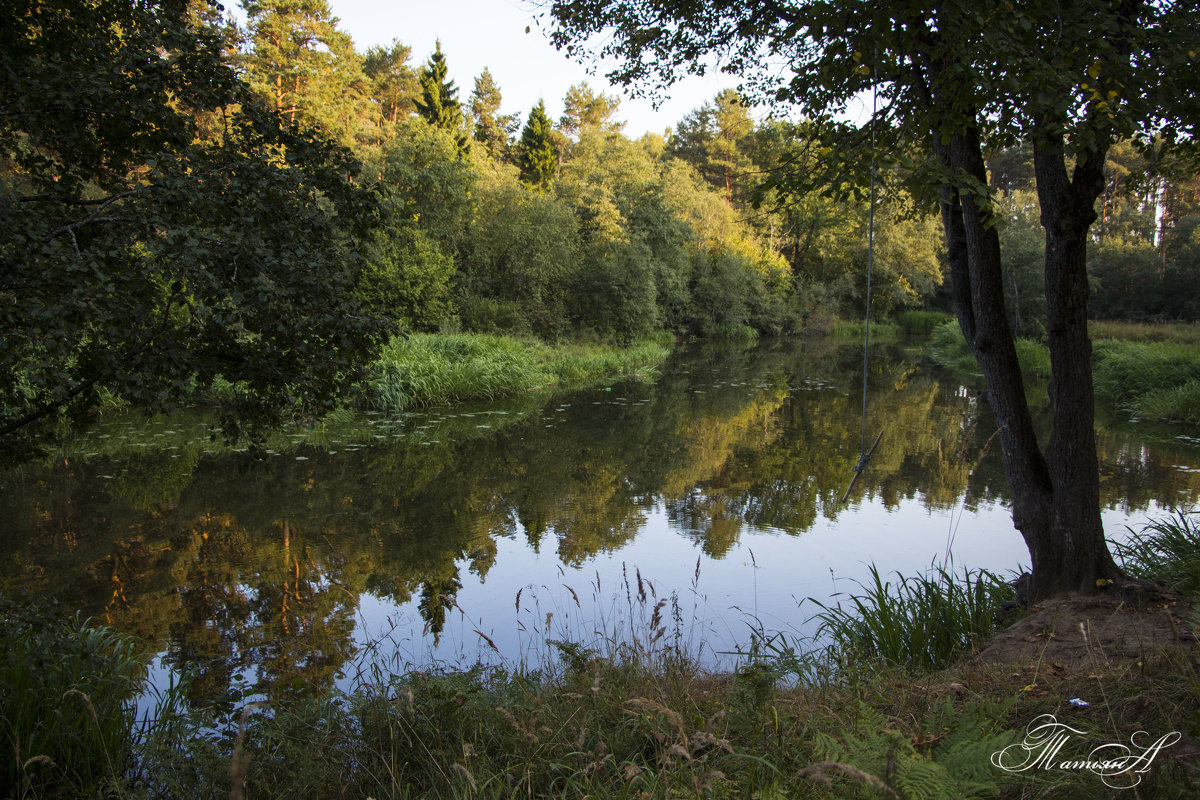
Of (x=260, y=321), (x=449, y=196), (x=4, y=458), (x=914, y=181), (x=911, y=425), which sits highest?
(x=449, y=196)

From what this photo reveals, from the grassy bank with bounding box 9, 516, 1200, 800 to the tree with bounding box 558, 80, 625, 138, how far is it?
50.1 m

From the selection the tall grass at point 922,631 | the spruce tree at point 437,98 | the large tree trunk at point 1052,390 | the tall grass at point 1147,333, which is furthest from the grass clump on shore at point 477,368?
the spruce tree at point 437,98

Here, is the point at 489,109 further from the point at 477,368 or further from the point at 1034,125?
the point at 1034,125

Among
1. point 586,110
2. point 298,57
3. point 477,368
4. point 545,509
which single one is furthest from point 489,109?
point 545,509

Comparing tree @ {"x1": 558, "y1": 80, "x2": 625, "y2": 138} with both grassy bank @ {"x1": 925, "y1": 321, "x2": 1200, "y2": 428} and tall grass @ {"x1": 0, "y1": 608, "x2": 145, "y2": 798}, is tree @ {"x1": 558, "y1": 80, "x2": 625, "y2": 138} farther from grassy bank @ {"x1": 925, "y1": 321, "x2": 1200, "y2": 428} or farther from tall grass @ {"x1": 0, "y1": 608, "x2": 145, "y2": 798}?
tall grass @ {"x1": 0, "y1": 608, "x2": 145, "y2": 798}

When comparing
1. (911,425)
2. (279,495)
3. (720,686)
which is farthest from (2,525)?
(911,425)

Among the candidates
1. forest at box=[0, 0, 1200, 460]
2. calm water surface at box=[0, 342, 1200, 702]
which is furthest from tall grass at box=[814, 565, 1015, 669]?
forest at box=[0, 0, 1200, 460]

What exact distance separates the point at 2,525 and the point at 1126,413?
59.5ft

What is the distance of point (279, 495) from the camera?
9.16 meters

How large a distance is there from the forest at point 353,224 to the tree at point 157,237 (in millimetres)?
15

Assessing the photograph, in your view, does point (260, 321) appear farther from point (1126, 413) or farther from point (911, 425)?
point (1126, 413)

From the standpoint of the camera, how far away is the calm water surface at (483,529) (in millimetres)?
5363

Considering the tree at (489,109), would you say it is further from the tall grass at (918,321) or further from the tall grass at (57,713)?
the tall grass at (57,713)

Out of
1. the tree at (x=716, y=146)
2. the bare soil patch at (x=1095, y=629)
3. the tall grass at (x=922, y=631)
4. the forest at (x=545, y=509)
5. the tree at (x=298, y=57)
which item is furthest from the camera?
the tree at (x=716, y=146)
